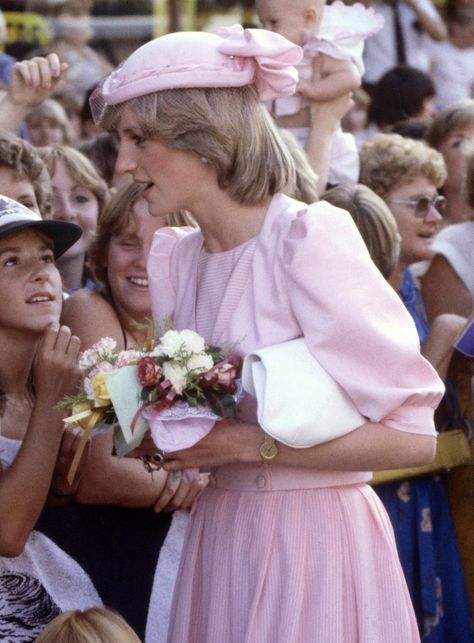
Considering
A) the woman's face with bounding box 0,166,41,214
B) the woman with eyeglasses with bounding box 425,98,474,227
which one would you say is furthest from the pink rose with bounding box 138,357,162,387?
the woman with eyeglasses with bounding box 425,98,474,227

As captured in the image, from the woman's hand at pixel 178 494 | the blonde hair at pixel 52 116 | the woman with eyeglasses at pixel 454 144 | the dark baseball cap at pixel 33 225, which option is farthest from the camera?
the blonde hair at pixel 52 116

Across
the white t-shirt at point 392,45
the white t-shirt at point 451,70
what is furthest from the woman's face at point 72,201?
the white t-shirt at point 451,70

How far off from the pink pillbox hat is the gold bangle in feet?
2.89

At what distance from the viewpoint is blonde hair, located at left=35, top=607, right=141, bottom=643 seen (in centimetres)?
305

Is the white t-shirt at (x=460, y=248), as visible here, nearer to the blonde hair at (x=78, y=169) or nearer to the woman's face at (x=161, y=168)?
the blonde hair at (x=78, y=169)

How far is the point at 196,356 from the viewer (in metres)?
2.91

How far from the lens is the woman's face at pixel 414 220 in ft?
17.5

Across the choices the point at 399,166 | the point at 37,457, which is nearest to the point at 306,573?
the point at 37,457

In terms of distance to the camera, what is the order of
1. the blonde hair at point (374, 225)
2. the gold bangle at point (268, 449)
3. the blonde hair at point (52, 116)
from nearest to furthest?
the gold bangle at point (268, 449)
the blonde hair at point (374, 225)
the blonde hair at point (52, 116)

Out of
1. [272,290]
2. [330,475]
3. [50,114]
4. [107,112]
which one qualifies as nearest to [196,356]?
[272,290]

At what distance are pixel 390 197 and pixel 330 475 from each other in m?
2.52

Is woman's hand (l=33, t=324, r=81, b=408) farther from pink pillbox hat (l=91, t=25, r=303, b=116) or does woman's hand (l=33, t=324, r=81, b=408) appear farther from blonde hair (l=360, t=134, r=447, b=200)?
blonde hair (l=360, t=134, r=447, b=200)

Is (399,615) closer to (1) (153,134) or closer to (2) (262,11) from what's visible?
(1) (153,134)

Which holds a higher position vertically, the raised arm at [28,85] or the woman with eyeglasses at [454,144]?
the raised arm at [28,85]
